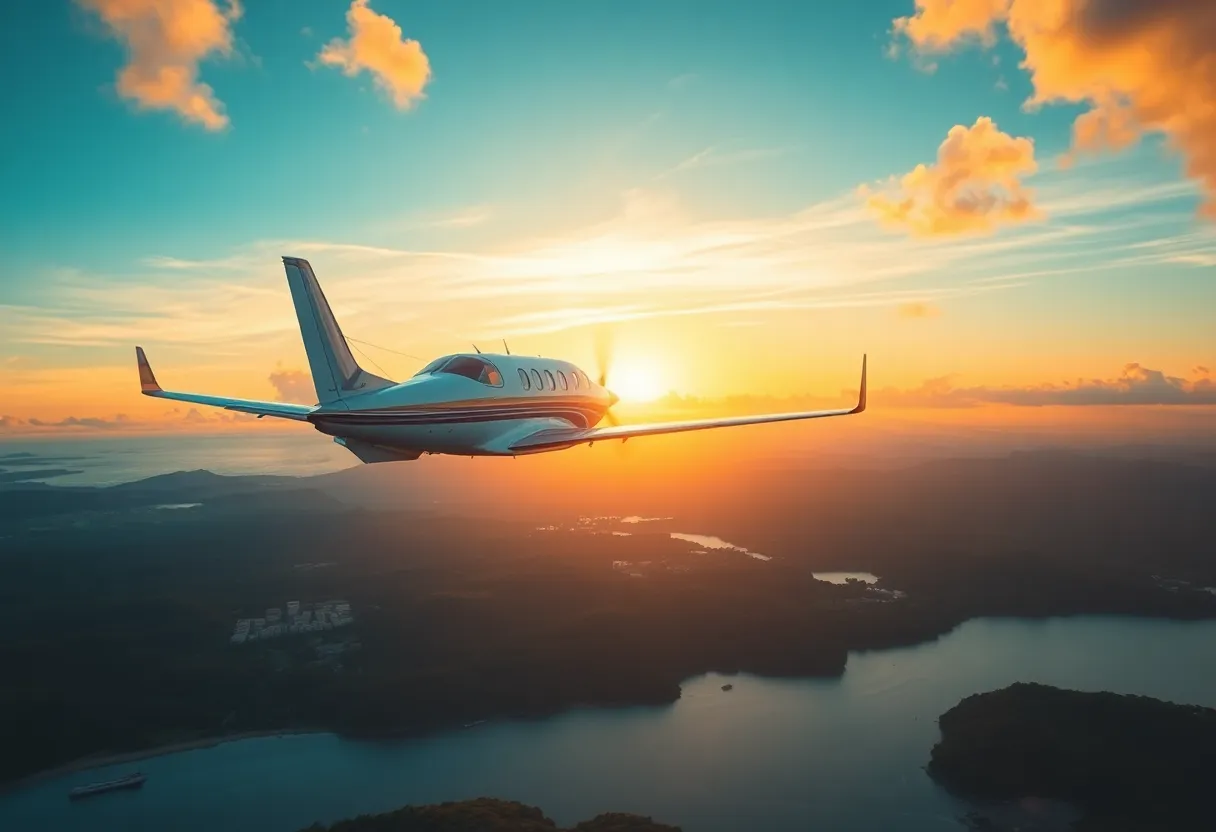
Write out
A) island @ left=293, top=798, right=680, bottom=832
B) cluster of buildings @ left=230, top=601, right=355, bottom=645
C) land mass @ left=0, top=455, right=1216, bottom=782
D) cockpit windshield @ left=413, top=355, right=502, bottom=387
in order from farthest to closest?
cluster of buildings @ left=230, top=601, right=355, bottom=645 → land mass @ left=0, top=455, right=1216, bottom=782 → island @ left=293, top=798, right=680, bottom=832 → cockpit windshield @ left=413, top=355, right=502, bottom=387

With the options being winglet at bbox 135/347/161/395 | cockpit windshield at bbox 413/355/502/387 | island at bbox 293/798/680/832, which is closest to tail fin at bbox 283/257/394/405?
cockpit windshield at bbox 413/355/502/387

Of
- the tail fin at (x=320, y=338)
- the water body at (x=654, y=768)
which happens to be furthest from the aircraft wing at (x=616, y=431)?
the water body at (x=654, y=768)

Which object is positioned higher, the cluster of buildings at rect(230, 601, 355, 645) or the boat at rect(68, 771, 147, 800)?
the boat at rect(68, 771, 147, 800)

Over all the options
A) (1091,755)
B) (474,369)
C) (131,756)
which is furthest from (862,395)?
(131,756)

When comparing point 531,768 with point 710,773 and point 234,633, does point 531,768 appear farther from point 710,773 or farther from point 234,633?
point 234,633

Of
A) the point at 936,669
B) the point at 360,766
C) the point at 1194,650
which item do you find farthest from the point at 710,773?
the point at 1194,650

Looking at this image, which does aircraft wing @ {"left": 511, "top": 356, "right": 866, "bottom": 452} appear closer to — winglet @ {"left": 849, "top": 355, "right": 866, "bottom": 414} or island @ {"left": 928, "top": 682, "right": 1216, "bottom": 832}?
winglet @ {"left": 849, "top": 355, "right": 866, "bottom": 414}
